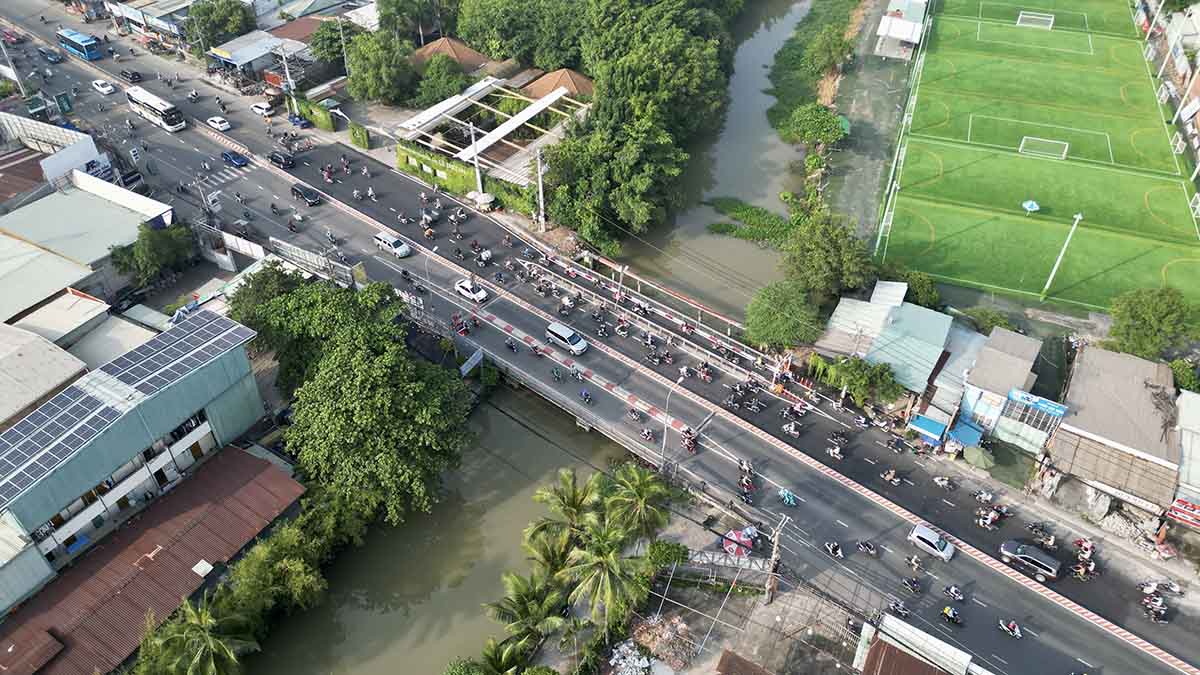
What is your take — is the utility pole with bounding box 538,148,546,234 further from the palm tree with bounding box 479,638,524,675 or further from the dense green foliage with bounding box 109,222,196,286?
the palm tree with bounding box 479,638,524,675

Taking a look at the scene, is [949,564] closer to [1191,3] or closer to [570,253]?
[570,253]

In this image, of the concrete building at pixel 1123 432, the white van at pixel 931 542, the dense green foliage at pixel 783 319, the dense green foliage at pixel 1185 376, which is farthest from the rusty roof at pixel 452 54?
the dense green foliage at pixel 1185 376

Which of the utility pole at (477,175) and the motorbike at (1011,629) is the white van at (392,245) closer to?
the utility pole at (477,175)

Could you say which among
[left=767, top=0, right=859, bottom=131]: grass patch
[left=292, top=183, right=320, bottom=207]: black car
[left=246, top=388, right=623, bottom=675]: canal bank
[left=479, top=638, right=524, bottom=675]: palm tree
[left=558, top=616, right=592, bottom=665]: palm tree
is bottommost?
[left=246, top=388, right=623, bottom=675]: canal bank

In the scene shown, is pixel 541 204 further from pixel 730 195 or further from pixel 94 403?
pixel 94 403

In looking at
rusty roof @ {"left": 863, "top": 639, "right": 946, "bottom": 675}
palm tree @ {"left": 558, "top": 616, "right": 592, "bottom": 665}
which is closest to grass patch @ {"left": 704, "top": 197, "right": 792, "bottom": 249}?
rusty roof @ {"left": 863, "top": 639, "right": 946, "bottom": 675}

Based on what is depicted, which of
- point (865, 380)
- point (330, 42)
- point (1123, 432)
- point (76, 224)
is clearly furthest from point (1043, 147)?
point (76, 224)
